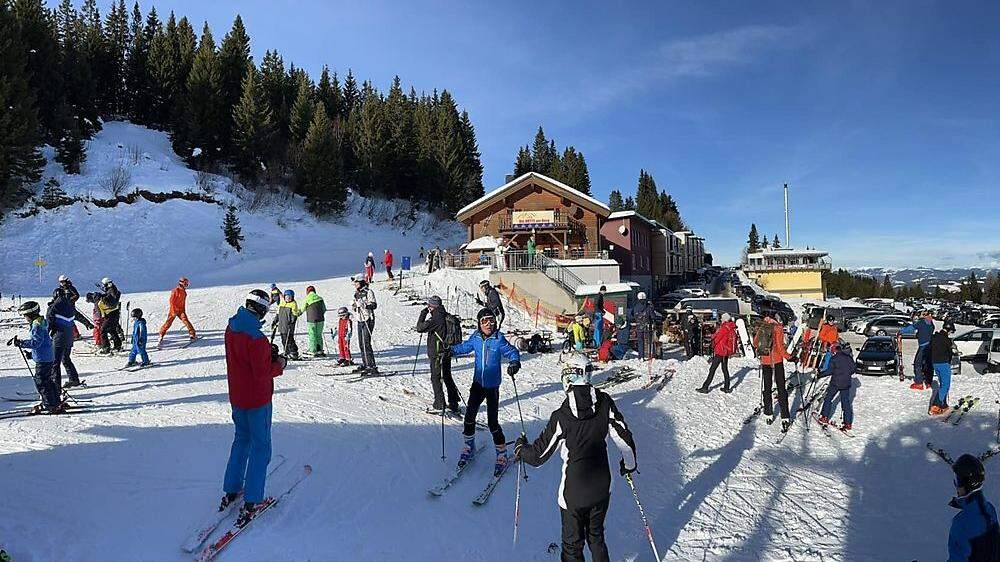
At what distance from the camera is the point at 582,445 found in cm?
A: 379

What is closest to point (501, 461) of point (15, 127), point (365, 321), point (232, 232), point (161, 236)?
point (365, 321)

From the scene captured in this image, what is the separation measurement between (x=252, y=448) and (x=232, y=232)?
31.9 metres

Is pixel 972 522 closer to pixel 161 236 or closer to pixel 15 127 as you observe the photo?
pixel 161 236

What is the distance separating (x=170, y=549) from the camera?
4219 millimetres

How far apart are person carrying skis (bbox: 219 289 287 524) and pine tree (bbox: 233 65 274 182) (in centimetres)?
4377

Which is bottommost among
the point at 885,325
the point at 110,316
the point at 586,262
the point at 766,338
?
the point at 885,325

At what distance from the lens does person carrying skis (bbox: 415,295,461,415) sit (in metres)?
7.97

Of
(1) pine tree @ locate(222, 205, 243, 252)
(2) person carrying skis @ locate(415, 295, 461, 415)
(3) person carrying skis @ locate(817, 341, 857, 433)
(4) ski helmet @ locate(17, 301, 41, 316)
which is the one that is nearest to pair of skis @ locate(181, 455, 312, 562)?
(2) person carrying skis @ locate(415, 295, 461, 415)

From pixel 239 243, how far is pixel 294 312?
83.0ft

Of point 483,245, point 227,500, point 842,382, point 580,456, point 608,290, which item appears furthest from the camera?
point 483,245

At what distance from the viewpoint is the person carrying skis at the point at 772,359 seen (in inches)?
371

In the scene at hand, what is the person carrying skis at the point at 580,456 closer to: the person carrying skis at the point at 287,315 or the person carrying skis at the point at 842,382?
the person carrying skis at the point at 842,382

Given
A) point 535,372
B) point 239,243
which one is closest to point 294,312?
point 535,372

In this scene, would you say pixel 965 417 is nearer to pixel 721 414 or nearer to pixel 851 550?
pixel 721 414
